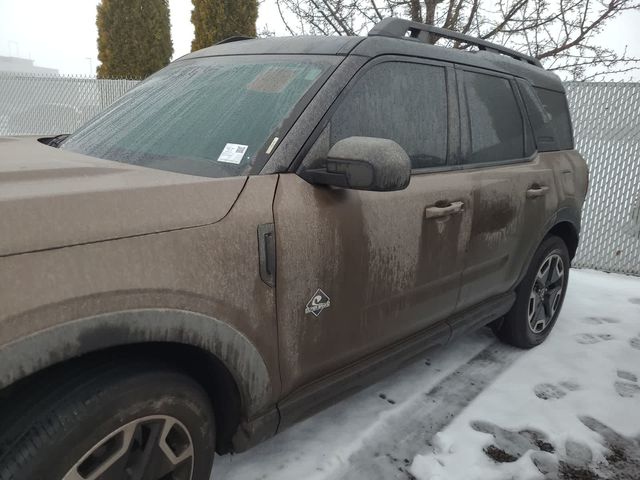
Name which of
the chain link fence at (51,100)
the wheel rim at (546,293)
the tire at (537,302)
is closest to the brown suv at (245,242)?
the tire at (537,302)

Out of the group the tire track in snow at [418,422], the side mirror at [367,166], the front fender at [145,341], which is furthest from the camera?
the tire track in snow at [418,422]

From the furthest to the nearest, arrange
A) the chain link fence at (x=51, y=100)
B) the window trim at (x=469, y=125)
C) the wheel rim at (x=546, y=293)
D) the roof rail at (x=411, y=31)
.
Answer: the chain link fence at (x=51, y=100) < the wheel rim at (x=546, y=293) < the window trim at (x=469, y=125) < the roof rail at (x=411, y=31)

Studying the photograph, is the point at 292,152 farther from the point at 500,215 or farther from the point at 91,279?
the point at 500,215

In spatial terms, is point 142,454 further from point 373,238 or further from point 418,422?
point 418,422

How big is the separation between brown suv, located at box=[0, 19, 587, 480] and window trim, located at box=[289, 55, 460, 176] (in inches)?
0.4

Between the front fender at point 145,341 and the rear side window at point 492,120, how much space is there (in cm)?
157

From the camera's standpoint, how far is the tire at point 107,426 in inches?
50.6

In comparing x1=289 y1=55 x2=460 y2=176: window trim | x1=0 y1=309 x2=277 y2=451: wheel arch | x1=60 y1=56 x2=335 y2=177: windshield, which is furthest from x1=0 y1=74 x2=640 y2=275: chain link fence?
x1=0 y1=309 x2=277 y2=451: wheel arch

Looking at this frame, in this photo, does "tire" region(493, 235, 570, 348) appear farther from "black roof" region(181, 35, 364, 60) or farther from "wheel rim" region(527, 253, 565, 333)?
"black roof" region(181, 35, 364, 60)

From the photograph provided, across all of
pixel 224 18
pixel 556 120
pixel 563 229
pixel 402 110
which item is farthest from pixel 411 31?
pixel 224 18

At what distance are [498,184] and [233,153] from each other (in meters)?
1.54

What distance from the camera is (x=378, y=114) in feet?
7.31

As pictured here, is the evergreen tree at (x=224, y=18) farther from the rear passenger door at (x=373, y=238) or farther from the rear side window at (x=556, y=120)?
the rear passenger door at (x=373, y=238)

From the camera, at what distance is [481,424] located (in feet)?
8.84
